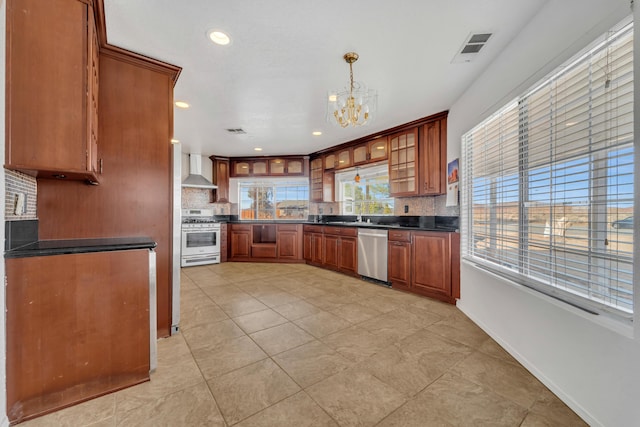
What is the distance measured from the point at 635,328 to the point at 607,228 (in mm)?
459

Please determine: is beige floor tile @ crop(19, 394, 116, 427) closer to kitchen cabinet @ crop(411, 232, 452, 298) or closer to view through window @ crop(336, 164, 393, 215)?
kitchen cabinet @ crop(411, 232, 452, 298)

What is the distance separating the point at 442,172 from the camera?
348 centimetres

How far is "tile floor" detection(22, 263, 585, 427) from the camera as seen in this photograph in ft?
4.56

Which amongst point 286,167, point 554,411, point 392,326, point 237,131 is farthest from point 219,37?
point 286,167

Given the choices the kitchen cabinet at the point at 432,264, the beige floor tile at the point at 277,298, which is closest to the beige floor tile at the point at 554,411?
the kitchen cabinet at the point at 432,264

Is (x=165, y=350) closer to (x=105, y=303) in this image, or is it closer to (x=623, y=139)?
(x=105, y=303)

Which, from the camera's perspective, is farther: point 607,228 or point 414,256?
point 414,256

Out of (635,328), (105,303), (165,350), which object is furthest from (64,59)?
(635,328)

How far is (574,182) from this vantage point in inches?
57.4

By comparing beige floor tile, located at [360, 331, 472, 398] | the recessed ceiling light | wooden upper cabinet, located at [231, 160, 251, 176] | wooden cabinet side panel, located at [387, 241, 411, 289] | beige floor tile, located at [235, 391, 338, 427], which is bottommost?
beige floor tile, located at [360, 331, 472, 398]

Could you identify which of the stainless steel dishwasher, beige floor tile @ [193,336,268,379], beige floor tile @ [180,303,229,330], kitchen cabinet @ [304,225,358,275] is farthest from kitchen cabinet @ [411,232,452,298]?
beige floor tile @ [180,303,229,330]

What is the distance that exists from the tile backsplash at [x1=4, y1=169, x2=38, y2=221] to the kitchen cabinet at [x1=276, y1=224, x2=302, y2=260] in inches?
160

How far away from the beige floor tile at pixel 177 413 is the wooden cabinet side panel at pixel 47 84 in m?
1.39

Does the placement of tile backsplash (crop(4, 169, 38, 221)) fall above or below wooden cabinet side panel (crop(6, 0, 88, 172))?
below
